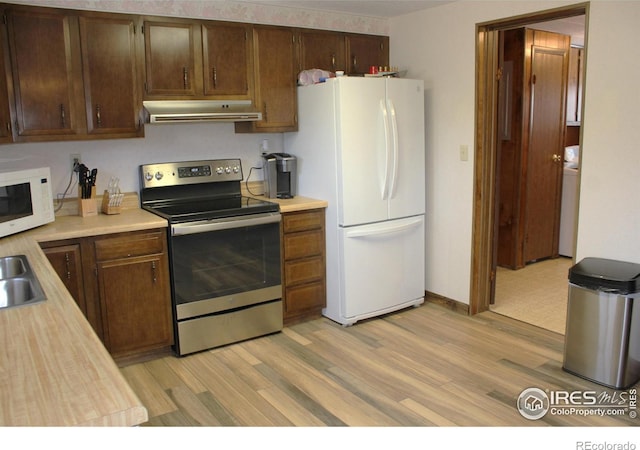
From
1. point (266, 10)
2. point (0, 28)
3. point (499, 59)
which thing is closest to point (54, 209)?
point (0, 28)

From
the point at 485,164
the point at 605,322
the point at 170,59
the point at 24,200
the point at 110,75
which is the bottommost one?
the point at 605,322

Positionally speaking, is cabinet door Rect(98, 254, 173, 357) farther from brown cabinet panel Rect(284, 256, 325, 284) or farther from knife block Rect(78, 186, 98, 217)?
brown cabinet panel Rect(284, 256, 325, 284)

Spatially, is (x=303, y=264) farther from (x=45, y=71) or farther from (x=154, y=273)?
(x=45, y=71)

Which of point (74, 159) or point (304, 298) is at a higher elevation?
point (74, 159)

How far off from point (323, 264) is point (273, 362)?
88 cm

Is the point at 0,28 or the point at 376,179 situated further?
the point at 376,179

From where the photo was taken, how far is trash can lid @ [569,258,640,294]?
2.72 m

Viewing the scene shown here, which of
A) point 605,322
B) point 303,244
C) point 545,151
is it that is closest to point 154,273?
point 303,244

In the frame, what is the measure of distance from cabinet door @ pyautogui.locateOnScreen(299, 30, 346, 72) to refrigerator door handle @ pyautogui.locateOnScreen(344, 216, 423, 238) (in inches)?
48.4

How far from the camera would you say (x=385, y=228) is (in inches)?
152

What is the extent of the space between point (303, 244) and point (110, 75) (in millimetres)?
1612

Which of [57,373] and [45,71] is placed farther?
[45,71]
